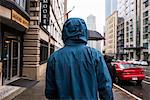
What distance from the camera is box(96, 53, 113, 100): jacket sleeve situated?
10.2 ft

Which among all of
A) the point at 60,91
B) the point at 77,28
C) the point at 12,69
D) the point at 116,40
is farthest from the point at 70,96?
the point at 116,40

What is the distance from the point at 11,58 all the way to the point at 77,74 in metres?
15.9

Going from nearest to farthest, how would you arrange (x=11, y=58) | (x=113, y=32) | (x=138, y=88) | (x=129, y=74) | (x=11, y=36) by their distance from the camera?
(x=138, y=88) < (x=11, y=58) < (x=11, y=36) < (x=129, y=74) < (x=113, y=32)

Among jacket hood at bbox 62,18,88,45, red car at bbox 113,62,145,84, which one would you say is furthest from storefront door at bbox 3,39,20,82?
jacket hood at bbox 62,18,88,45

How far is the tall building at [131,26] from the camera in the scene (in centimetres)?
10606

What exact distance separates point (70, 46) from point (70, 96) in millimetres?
488

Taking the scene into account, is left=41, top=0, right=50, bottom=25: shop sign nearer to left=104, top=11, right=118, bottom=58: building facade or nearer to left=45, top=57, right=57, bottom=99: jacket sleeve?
left=45, top=57, right=57, bottom=99: jacket sleeve

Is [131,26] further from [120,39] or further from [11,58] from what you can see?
[11,58]

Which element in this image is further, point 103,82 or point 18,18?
point 18,18

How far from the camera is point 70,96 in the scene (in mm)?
3117

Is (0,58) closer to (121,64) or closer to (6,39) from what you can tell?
(6,39)

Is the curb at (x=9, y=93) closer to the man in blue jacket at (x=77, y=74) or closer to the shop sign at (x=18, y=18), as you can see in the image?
the shop sign at (x=18, y=18)

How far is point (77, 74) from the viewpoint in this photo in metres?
3.14

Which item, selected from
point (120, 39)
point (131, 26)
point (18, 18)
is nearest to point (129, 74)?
point (18, 18)
